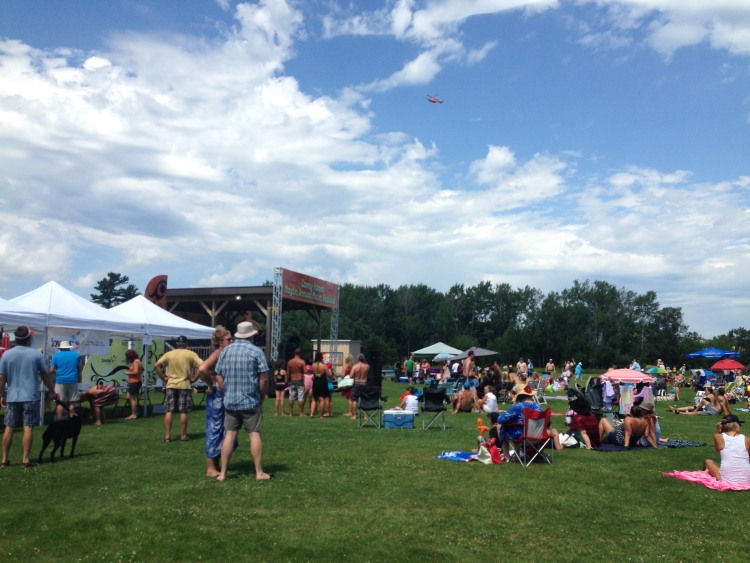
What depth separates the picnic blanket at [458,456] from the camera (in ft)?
24.0

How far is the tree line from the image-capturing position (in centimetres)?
6762

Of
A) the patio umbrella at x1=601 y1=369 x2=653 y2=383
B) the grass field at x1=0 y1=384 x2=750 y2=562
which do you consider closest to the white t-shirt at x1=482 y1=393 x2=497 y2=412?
the patio umbrella at x1=601 y1=369 x2=653 y2=383

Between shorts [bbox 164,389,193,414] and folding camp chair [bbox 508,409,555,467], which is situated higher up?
shorts [bbox 164,389,193,414]

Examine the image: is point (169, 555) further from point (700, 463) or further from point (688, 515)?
point (700, 463)

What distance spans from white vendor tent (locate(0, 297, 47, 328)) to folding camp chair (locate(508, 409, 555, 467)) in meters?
7.59

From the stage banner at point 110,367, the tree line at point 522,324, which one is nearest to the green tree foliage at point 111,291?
the tree line at point 522,324

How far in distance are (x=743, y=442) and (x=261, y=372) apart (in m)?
4.65

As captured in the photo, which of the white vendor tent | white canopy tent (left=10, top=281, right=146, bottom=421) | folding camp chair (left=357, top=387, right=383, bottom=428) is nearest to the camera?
the white vendor tent

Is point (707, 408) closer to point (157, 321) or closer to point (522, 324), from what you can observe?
point (157, 321)

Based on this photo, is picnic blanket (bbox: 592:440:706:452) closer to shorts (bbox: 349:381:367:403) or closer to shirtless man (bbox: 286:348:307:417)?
shorts (bbox: 349:381:367:403)

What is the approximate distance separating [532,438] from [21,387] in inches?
214

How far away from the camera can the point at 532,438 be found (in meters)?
7.15

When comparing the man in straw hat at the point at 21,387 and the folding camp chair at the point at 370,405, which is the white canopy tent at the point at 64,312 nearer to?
the man in straw hat at the point at 21,387

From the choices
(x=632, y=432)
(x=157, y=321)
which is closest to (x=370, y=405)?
(x=632, y=432)
